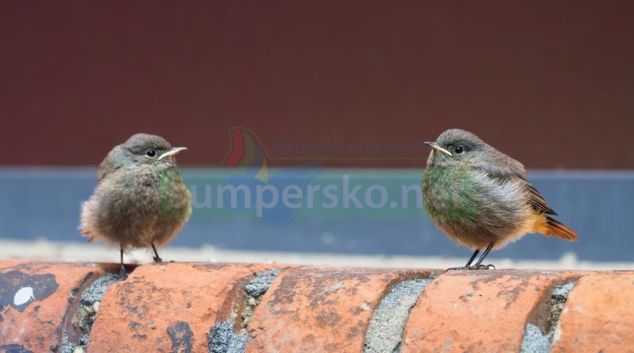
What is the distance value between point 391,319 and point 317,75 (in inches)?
193

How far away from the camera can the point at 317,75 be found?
274 inches

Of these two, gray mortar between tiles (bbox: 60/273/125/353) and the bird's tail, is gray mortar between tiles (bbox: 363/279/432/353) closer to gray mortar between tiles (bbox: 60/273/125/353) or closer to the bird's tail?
gray mortar between tiles (bbox: 60/273/125/353)

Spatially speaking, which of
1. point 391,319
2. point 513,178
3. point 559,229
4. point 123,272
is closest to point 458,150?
point 513,178

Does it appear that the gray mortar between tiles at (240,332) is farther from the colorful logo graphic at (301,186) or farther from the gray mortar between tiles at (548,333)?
the colorful logo graphic at (301,186)

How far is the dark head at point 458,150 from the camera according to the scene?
3.78m

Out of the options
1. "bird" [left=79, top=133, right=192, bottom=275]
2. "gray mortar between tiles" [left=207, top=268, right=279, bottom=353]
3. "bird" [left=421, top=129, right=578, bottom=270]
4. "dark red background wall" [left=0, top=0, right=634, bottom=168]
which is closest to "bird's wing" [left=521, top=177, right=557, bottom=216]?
"bird" [left=421, top=129, right=578, bottom=270]

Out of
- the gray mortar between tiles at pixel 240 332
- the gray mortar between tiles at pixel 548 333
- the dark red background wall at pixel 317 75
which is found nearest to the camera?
the gray mortar between tiles at pixel 548 333

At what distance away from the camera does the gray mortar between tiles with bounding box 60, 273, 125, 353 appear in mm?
2473

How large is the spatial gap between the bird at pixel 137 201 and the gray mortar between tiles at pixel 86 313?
0.96 m

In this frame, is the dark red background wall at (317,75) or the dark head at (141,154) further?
the dark red background wall at (317,75)

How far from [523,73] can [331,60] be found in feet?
4.77

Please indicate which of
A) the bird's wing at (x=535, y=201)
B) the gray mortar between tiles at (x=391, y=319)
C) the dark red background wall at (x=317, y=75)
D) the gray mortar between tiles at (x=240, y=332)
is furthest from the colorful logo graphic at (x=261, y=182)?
the gray mortar between tiles at (x=391, y=319)

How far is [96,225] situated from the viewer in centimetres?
378

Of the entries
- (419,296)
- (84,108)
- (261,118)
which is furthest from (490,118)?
(419,296)
